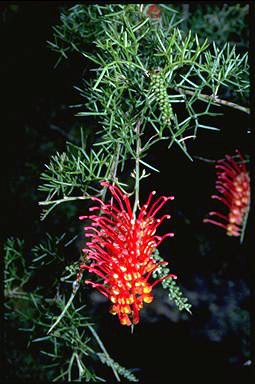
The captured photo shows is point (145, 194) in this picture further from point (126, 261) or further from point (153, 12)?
point (126, 261)

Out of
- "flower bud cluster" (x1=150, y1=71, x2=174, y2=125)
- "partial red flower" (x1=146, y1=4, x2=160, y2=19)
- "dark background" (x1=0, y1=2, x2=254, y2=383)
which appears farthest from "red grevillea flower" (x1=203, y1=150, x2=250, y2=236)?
"flower bud cluster" (x1=150, y1=71, x2=174, y2=125)

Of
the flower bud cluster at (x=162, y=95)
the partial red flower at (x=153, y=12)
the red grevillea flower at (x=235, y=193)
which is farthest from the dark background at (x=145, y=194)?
the flower bud cluster at (x=162, y=95)

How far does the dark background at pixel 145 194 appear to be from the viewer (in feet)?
3.84

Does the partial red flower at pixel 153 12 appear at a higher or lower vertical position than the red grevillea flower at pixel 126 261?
higher

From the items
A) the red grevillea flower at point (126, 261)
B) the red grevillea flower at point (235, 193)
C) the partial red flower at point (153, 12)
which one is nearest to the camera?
the red grevillea flower at point (126, 261)

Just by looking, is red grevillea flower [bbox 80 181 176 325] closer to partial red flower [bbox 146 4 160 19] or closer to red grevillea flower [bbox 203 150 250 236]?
partial red flower [bbox 146 4 160 19]

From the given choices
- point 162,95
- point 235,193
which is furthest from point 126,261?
point 235,193

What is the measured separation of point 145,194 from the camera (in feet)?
4.17

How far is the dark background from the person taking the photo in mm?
1169

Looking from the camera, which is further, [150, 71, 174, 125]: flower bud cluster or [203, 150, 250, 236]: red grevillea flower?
[203, 150, 250, 236]: red grevillea flower

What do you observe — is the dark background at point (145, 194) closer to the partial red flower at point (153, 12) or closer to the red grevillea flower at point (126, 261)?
the partial red flower at point (153, 12)

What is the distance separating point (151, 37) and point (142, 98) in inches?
6.0

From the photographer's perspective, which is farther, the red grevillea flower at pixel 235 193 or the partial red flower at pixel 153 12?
the red grevillea flower at pixel 235 193

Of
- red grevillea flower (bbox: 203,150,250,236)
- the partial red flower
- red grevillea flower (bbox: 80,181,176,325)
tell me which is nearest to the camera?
red grevillea flower (bbox: 80,181,176,325)
